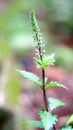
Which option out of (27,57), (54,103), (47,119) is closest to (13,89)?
(27,57)

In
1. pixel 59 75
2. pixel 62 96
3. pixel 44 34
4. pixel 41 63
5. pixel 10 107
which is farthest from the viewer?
pixel 44 34

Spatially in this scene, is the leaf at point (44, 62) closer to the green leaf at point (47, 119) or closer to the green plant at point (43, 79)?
the green plant at point (43, 79)

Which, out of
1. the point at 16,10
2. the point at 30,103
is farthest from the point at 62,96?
the point at 16,10

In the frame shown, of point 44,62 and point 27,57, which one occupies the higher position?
point 27,57

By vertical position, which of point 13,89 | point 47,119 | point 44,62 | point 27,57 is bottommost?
point 47,119

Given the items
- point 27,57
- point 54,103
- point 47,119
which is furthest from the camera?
point 27,57

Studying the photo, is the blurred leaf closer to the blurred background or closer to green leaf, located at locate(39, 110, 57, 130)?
the blurred background

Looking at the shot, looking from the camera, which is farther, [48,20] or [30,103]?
[48,20]

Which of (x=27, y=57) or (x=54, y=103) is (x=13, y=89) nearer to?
(x=27, y=57)

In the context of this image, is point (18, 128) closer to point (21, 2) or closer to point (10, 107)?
point (10, 107)
